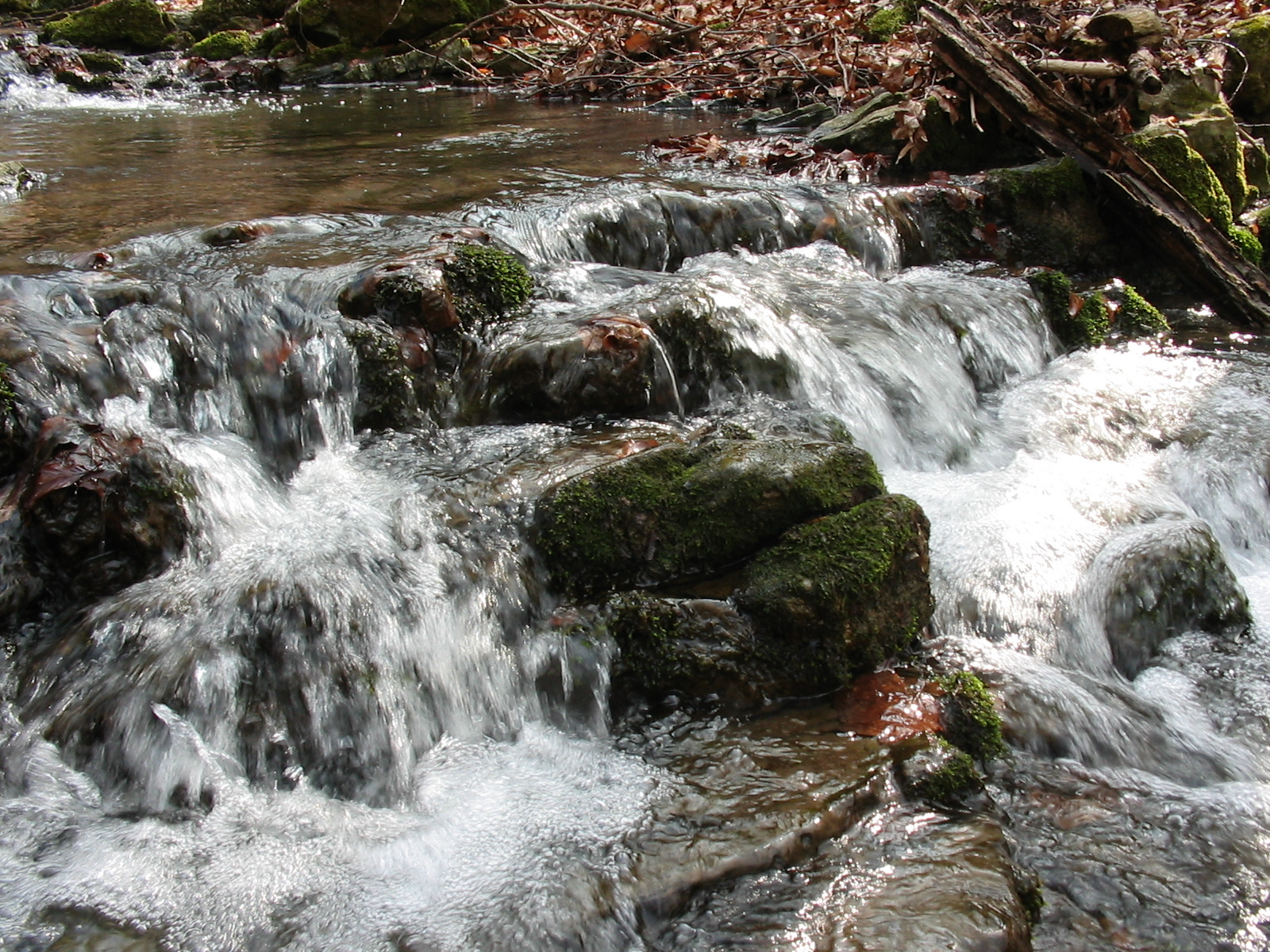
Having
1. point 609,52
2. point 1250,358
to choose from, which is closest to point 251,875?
point 1250,358

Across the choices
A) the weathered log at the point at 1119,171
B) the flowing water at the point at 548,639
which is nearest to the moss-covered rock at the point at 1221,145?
the weathered log at the point at 1119,171

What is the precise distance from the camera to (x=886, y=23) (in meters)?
10.1

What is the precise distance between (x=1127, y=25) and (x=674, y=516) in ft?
19.2

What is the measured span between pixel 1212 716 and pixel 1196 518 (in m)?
1.14

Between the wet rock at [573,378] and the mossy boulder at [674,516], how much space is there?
0.69 meters

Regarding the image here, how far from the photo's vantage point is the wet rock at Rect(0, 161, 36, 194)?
20.0ft

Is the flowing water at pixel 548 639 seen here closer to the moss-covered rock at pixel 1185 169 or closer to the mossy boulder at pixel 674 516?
the mossy boulder at pixel 674 516

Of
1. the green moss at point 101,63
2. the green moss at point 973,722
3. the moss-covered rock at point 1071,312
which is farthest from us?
the green moss at point 101,63

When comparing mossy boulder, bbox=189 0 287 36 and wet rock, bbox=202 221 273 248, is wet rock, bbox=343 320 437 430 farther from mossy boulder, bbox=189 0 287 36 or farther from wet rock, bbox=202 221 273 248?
mossy boulder, bbox=189 0 287 36

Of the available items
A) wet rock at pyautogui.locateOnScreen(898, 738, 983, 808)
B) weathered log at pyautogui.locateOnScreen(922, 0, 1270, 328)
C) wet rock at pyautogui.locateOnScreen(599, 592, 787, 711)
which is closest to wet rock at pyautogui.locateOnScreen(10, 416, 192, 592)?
wet rock at pyautogui.locateOnScreen(599, 592, 787, 711)

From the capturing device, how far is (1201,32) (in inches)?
328

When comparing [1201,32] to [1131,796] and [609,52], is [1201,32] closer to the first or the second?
[609,52]

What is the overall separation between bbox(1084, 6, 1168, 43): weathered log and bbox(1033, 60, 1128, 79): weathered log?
0.77ft

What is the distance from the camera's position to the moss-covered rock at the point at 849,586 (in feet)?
9.95
